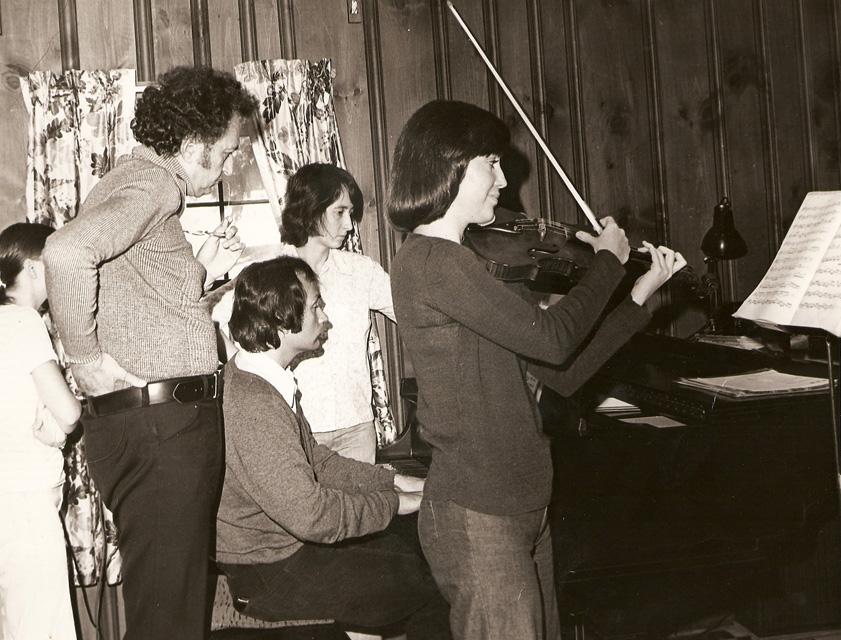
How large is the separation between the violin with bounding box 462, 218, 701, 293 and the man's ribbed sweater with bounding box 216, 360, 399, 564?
2.19 ft

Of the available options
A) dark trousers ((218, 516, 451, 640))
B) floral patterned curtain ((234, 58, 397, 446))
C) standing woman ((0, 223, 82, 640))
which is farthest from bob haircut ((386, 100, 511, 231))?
floral patterned curtain ((234, 58, 397, 446))

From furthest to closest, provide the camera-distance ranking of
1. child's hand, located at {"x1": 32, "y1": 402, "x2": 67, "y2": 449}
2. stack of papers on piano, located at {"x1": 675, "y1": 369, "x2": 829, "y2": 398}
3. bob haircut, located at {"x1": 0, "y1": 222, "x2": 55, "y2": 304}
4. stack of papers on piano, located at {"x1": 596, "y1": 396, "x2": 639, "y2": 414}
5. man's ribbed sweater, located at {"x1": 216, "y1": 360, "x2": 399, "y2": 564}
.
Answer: bob haircut, located at {"x1": 0, "y1": 222, "x2": 55, "y2": 304} → child's hand, located at {"x1": 32, "y1": 402, "x2": 67, "y2": 449} → stack of papers on piano, located at {"x1": 596, "y1": 396, "x2": 639, "y2": 414} → man's ribbed sweater, located at {"x1": 216, "y1": 360, "x2": 399, "y2": 564} → stack of papers on piano, located at {"x1": 675, "y1": 369, "x2": 829, "y2": 398}

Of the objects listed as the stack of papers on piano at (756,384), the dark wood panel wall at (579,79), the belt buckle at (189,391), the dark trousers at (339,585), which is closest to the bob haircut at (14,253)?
the dark wood panel wall at (579,79)

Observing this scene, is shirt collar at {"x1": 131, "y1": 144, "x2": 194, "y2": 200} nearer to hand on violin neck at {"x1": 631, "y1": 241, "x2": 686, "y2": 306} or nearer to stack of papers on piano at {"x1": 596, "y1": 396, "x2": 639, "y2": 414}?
hand on violin neck at {"x1": 631, "y1": 241, "x2": 686, "y2": 306}

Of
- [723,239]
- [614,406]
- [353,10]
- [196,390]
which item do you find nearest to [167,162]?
[196,390]

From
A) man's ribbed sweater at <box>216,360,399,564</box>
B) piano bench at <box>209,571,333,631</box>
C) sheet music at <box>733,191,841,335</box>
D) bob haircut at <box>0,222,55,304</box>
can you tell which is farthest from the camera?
bob haircut at <box>0,222,55,304</box>

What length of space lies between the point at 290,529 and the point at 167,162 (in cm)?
100

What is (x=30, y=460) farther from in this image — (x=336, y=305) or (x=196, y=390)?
(x=336, y=305)

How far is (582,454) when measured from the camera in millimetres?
1914

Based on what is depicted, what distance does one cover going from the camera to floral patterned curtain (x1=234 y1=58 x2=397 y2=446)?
124 inches

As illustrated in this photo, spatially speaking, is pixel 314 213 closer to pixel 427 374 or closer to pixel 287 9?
pixel 287 9

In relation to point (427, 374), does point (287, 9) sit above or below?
above

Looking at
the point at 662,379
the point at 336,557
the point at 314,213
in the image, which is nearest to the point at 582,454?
the point at 662,379

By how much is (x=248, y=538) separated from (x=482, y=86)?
2.32m
